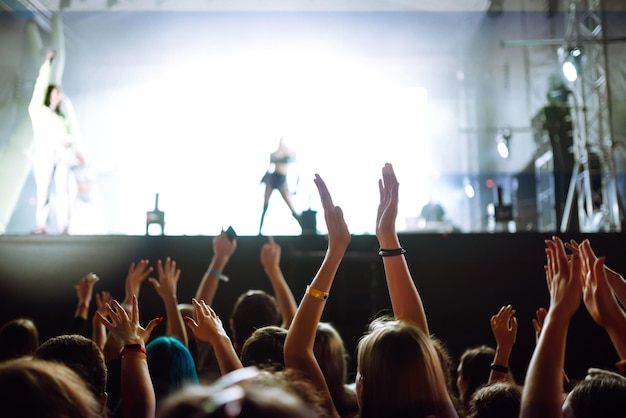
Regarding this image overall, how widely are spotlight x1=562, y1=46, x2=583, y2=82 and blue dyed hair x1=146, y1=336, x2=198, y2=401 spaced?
540 cm

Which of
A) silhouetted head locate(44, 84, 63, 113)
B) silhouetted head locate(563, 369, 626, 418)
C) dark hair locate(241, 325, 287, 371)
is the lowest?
silhouetted head locate(563, 369, 626, 418)

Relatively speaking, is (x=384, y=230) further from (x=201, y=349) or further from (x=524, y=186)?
(x=524, y=186)

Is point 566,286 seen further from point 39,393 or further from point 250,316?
point 250,316

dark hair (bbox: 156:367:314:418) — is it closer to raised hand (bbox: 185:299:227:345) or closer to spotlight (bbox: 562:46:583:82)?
raised hand (bbox: 185:299:227:345)

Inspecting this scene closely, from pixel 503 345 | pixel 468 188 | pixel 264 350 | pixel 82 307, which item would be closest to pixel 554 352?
pixel 503 345

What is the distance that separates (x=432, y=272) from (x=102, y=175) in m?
4.87

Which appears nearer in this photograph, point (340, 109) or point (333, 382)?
point (333, 382)

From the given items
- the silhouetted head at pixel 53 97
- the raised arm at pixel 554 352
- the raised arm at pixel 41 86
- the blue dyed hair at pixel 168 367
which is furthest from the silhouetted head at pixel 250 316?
the raised arm at pixel 41 86

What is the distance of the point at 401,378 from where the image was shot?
1.18 metres

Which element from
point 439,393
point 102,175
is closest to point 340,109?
point 102,175

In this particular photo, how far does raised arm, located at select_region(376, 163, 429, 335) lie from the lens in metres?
1.59

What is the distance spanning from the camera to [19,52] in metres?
7.28

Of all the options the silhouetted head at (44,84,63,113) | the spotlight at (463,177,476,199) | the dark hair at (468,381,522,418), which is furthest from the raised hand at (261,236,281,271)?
Result: the spotlight at (463,177,476,199)

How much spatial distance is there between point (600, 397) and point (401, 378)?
485 millimetres
